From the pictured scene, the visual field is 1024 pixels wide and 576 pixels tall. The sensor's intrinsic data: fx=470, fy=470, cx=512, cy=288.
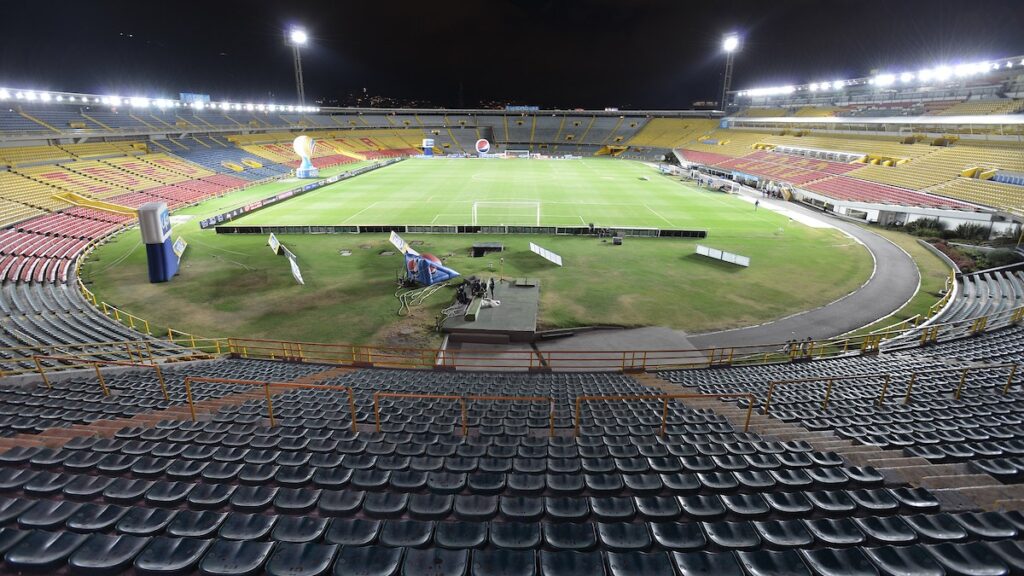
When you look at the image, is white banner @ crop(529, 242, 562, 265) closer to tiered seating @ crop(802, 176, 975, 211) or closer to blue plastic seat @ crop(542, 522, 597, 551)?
blue plastic seat @ crop(542, 522, 597, 551)

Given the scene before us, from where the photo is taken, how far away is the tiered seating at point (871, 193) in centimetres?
4225

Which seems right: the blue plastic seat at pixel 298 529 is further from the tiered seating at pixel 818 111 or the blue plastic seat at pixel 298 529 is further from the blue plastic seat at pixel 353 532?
the tiered seating at pixel 818 111

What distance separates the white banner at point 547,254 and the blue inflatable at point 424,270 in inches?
291

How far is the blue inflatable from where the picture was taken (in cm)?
2625

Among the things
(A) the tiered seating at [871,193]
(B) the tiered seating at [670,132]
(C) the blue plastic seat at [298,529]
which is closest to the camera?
(C) the blue plastic seat at [298,529]

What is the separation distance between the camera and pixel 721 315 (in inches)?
911

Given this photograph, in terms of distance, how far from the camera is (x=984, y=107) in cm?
5588

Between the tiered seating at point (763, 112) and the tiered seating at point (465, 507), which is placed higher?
the tiered seating at point (763, 112)

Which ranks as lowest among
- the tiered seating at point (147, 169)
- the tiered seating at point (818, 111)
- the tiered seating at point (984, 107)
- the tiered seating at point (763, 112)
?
the tiered seating at point (147, 169)

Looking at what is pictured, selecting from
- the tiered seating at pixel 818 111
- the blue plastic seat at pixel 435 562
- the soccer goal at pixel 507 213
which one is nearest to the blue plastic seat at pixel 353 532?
the blue plastic seat at pixel 435 562

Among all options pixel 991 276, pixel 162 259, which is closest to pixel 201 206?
pixel 162 259

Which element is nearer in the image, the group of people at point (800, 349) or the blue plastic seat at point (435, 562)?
the blue plastic seat at point (435, 562)

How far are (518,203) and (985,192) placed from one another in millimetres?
42036

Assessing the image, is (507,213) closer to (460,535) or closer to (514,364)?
(514,364)
